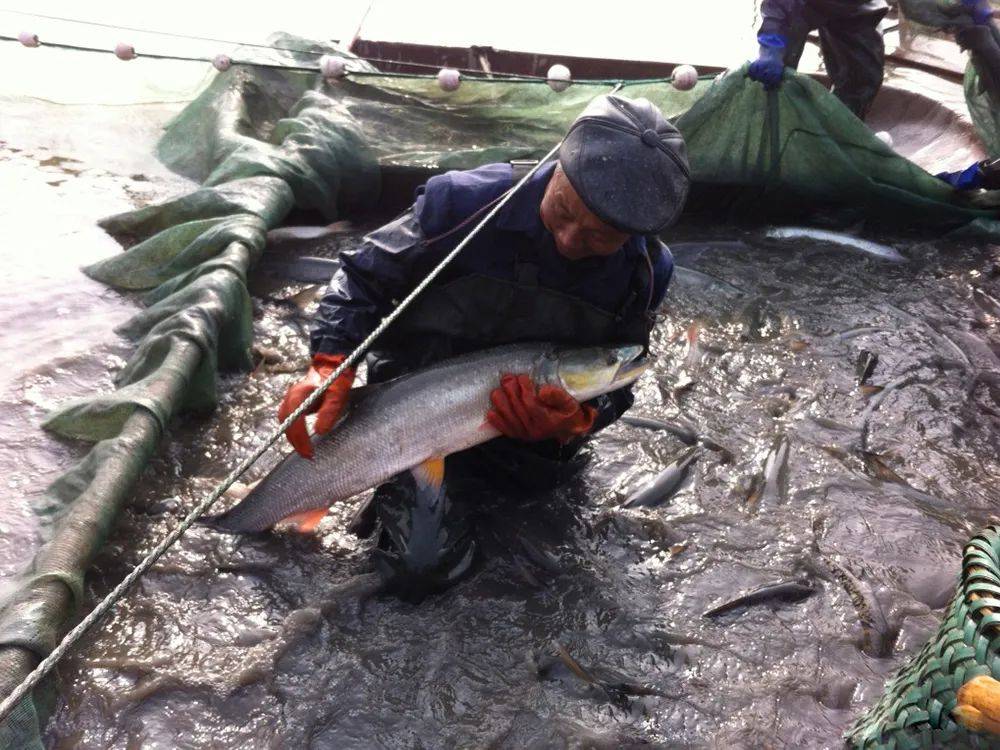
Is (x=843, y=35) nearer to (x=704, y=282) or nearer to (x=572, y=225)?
(x=704, y=282)

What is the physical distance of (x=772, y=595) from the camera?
336cm

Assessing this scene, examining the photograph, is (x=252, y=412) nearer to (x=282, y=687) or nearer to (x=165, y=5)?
(x=282, y=687)

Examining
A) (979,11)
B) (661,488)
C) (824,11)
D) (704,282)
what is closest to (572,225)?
(661,488)

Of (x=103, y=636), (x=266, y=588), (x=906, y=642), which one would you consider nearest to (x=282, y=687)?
(x=266, y=588)

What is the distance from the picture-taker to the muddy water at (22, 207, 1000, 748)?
110 inches

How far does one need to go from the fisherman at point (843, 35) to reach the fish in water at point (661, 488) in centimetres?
443

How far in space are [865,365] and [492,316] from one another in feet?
9.45

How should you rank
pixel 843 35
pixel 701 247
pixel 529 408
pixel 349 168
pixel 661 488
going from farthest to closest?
pixel 843 35
pixel 701 247
pixel 349 168
pixel 661 488
pixel 529 408

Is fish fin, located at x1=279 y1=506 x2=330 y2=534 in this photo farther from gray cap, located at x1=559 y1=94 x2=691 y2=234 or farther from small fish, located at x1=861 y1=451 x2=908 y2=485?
small fish, located at x1=861 y1=451 x2=908 y2=485

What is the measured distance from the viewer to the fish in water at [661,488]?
3859 millimetres

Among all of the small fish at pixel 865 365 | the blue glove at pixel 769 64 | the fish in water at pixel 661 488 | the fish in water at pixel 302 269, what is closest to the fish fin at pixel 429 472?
the fish in water at pixel 661 488

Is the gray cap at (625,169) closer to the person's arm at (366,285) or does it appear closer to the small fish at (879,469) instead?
the person's arm at (366,285)

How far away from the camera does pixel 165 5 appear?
14.3 metres

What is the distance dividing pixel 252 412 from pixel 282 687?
69.4 inches
